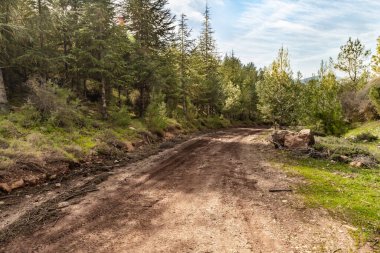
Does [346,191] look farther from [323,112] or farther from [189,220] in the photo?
[323,112]

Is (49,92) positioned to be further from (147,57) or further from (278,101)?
(278,101)

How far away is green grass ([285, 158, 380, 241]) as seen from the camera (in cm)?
758

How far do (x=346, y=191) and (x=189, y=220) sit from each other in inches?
251

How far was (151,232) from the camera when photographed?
688 centimetres

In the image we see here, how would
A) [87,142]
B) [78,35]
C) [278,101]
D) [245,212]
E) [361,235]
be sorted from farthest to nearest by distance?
[278,101], [78,35], [87,142], [245,212], [361,235]

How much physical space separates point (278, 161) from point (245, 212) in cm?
843

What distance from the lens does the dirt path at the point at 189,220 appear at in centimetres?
628

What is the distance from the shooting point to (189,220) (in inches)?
299

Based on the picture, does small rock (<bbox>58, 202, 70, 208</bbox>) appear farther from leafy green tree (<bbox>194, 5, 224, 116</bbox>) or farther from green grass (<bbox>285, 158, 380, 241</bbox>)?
leafy green tree (<bbox>194, 5, 224, 116</bbox>)

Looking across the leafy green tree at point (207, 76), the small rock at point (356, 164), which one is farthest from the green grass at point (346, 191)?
the leafy green tree at point (207, 76)

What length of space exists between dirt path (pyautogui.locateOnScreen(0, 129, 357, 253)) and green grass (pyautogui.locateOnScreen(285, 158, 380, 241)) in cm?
59

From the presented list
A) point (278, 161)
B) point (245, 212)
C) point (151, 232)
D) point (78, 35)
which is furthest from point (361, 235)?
point (78, 35)

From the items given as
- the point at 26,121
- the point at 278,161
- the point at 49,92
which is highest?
the point at 49,92

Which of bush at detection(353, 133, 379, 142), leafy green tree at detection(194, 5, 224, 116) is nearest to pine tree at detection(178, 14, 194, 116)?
leafy green tree at detection(194, 5, 224, 116)
